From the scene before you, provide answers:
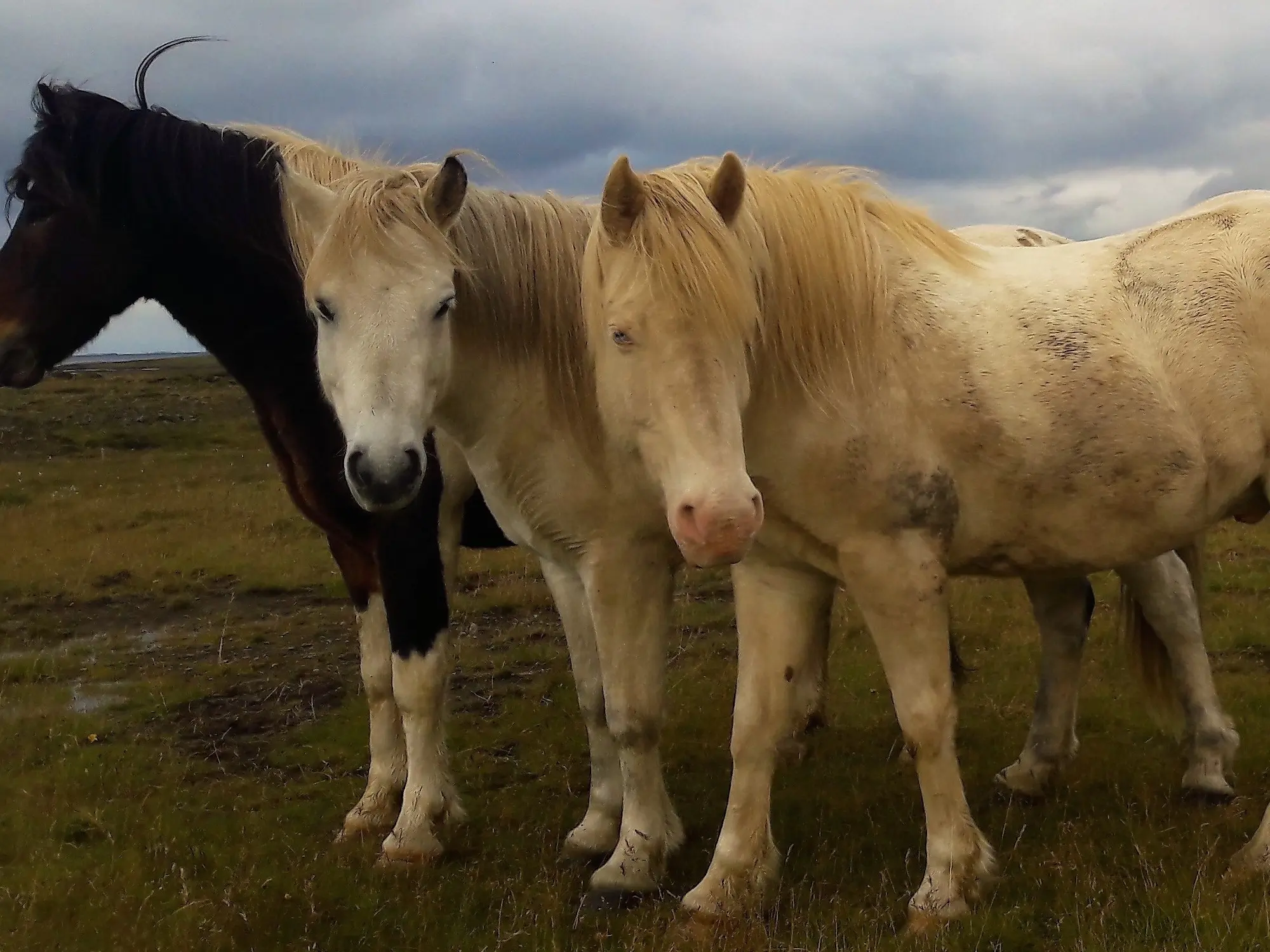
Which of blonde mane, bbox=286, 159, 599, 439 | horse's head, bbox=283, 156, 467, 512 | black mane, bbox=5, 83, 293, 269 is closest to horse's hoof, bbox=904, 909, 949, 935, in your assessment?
blonde mane, bbox=286, 159, 599, 439

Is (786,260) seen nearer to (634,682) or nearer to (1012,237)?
(634,682)

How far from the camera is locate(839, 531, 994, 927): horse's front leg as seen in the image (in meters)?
3.32

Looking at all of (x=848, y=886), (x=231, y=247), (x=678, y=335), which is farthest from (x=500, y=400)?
(x=848, y=886)

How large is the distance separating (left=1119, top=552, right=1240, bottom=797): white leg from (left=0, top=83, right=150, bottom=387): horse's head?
4812 mm

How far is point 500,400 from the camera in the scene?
13.1ft

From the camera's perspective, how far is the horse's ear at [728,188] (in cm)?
302

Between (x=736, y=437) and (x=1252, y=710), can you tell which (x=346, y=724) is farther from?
(x=1252, y=710)

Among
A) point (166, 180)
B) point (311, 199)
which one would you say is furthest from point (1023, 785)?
point (166, 180)

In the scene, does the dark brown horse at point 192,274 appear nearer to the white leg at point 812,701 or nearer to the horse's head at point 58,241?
the horse's head at point 58,241

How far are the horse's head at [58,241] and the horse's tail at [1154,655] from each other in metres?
4.98

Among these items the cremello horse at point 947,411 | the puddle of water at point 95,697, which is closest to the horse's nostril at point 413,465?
the cremello horse at point 947,411

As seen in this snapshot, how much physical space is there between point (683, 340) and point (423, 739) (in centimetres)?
267

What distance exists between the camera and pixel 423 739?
15.4 feet

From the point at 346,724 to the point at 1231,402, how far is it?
5.29m
